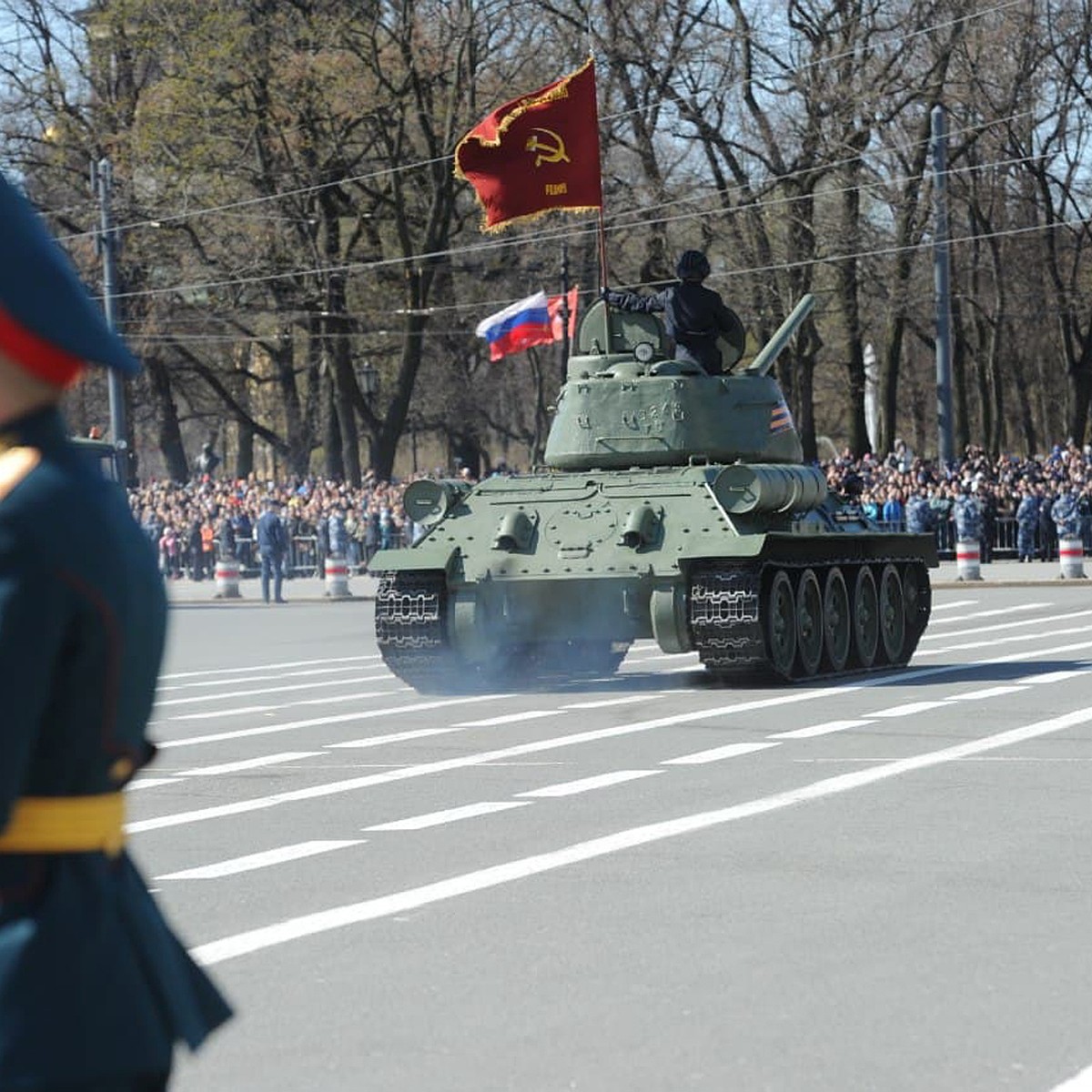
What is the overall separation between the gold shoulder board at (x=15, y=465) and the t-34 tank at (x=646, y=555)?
15762 mm

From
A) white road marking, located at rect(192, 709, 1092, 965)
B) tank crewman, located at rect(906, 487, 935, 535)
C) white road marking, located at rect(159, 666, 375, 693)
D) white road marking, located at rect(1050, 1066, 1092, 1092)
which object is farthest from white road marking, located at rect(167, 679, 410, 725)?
tank crewman, located at rect(906, 487, 935, 535)

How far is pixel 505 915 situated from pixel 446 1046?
219cm

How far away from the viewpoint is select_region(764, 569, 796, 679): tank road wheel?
64.2 feet

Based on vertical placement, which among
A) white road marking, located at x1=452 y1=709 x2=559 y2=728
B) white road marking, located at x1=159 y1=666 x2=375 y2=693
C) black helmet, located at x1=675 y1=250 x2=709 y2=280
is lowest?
white road marking, located at x1=452 y1=709 x2=559 y2=728

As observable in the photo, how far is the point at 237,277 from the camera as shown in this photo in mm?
54656

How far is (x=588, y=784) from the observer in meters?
13.3

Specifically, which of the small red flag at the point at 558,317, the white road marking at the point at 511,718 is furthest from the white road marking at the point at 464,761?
the small red flag at the point at 558,317

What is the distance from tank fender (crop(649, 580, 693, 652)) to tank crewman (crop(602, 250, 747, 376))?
3.62 m

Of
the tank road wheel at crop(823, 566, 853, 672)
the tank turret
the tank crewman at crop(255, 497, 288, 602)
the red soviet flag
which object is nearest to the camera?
the tank road wheel at crop(823, 566, 853, 672)

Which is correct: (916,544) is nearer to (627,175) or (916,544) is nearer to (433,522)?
(433,522)

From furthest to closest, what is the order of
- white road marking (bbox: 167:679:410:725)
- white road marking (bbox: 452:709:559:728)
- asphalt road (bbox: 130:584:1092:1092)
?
white road marking (bbox: 167:679:410:725) < white road marking (bbox: 452:709:559:728) < asphalt road (bbox: 130:584:1092:1092)

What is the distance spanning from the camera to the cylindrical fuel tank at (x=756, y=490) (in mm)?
19984

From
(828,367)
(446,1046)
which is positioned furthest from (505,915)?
(828,367)

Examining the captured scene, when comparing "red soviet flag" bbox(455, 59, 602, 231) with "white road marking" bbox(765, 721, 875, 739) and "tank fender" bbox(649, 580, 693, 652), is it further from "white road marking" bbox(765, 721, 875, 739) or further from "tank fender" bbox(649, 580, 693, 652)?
"white road marking" bbox(765, 721, 875, 739)
